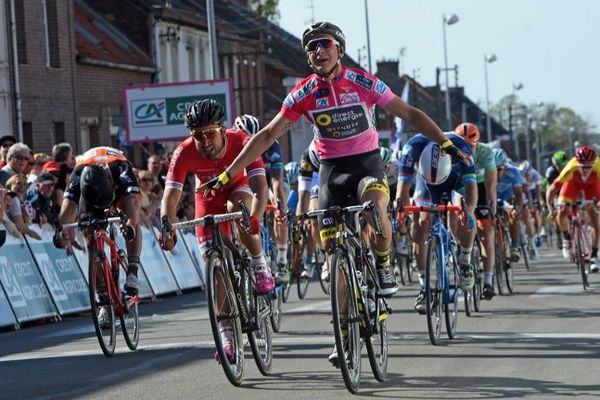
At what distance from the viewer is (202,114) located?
11.7 metres

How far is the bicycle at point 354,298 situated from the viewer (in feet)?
33.2

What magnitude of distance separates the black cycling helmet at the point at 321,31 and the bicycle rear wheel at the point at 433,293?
2.87 m

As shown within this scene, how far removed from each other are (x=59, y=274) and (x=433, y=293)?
727 cm

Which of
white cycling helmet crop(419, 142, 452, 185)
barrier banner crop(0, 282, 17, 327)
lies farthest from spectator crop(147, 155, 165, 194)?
white cycling helmet crop(419, 142, 452, 185)

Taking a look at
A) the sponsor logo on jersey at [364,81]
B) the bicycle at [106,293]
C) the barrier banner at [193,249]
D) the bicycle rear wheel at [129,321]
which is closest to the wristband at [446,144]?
the sponsor logo on jersey at [364,81]

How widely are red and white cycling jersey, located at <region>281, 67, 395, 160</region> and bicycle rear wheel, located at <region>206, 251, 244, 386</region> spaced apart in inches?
43.7

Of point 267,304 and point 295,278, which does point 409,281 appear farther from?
point 267,304

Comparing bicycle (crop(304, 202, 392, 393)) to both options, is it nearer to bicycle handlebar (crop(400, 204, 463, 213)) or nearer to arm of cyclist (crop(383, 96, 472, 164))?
arm of cyclist (crop(383, 96, 472, 164))

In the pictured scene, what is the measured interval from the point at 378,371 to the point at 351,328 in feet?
1.77

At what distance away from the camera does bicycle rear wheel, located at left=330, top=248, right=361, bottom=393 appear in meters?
9.99

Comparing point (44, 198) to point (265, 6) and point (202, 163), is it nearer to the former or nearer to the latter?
point (202, 163)

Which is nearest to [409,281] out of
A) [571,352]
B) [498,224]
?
[498,224]

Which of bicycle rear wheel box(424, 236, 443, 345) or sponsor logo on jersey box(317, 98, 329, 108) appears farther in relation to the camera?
bicycle rear wheel box(424, 236, 443, 345)

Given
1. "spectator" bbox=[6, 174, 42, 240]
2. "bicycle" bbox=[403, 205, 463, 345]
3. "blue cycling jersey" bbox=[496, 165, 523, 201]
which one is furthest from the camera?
"blue cycling jersey" bbox=[496, 165, 523, 201]
